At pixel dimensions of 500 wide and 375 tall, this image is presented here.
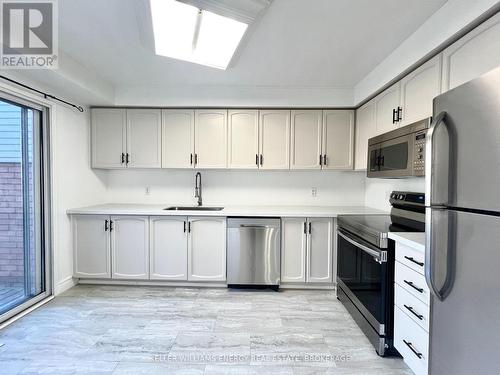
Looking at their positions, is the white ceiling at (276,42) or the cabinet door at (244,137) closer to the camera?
the white ceiling at (276,42)

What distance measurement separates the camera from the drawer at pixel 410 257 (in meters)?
1.51

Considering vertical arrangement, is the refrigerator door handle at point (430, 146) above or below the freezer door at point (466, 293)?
above

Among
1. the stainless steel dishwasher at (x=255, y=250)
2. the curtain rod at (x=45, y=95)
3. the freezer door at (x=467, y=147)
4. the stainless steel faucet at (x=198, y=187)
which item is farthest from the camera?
the stainless steel faucet at (x=198, y=187)

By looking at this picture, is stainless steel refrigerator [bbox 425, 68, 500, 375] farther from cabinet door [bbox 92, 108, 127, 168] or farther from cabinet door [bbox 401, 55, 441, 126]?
cabinet door [bbox 92, 108, 127, 168]

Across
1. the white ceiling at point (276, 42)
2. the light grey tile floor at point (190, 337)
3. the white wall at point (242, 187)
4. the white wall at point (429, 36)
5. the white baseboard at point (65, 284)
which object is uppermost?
the white ceiling at point (276, 42)

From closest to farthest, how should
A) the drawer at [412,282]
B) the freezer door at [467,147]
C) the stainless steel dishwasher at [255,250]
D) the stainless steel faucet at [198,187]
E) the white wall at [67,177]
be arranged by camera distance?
the freezer door at [467,147] → the drawer at [412,282] → the white wall at [67,177] → the stainless steel dishwasher at [255,250] → the stainless steel faucet at [198,187]

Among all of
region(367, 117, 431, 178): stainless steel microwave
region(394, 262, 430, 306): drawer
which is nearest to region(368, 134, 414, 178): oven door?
region(367, 117, 431, 178): stainless steel microwave

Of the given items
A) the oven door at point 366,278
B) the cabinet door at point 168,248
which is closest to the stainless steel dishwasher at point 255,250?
the cabinet door at point 168,248

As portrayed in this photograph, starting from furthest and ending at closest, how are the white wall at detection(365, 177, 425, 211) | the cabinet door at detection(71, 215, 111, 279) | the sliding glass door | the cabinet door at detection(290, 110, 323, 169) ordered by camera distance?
1. the cabinet door at detection(290, 110, 323, 169)
2. the cabinet door at detection(71, 215, 111, 279)
3. the white wall at detection(365, 177, 425, 211)
4. the sliding glass door

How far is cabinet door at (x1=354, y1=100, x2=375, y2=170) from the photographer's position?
2877 millimetres

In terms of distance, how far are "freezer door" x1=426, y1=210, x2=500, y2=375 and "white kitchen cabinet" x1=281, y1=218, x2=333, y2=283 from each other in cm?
168

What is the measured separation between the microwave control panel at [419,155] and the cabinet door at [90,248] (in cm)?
310

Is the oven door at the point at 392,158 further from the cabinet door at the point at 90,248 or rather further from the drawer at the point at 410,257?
the cabinet door at the point at 90,248

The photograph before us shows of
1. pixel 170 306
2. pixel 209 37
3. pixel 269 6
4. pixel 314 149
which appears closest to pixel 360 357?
pixel 170 306
